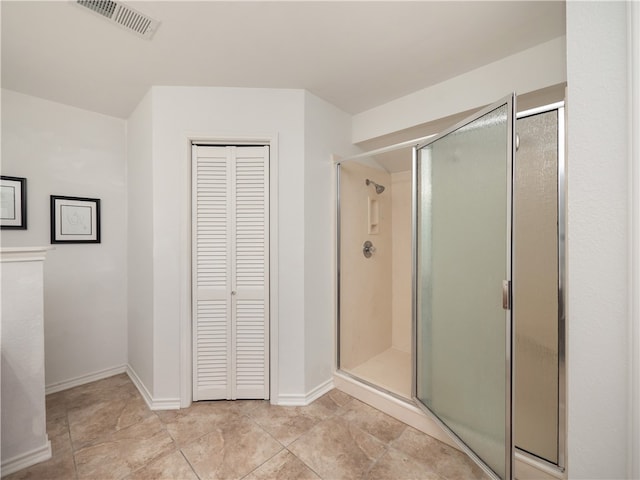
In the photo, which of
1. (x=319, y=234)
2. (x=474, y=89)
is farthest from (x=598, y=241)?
(x=319, y=234)

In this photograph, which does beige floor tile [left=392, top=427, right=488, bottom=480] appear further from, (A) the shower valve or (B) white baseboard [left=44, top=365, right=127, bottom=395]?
(B) white baseboard [left=44, top=365, right=127, bottom=395]

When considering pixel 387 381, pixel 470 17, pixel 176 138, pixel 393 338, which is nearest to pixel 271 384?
pixel 387 381

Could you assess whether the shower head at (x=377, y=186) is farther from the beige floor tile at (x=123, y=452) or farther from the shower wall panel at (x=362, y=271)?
the beige floor tile at (x=123, y=452)

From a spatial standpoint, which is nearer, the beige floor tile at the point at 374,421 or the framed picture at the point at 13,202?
the beige floor tile at the point at 374,421

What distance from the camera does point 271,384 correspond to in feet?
6.68

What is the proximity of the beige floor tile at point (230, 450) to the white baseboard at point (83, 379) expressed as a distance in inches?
55.1

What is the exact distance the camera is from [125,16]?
1372mm

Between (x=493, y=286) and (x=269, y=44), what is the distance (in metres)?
1.81

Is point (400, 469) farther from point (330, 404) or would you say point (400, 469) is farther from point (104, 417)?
point (104, 417)

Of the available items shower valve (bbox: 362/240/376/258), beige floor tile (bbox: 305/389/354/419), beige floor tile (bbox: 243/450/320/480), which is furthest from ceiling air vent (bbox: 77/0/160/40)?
beige floor tile (bbox: 305/389/354/419)

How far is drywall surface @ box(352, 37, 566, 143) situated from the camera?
154cm

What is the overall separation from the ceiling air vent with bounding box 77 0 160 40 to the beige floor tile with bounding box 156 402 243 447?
239 cm

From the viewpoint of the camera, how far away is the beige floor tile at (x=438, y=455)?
1438 millimetres

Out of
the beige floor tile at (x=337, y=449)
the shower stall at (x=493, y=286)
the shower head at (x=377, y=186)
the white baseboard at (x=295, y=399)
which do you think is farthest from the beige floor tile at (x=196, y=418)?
the shower head at (x=377, y=186)
